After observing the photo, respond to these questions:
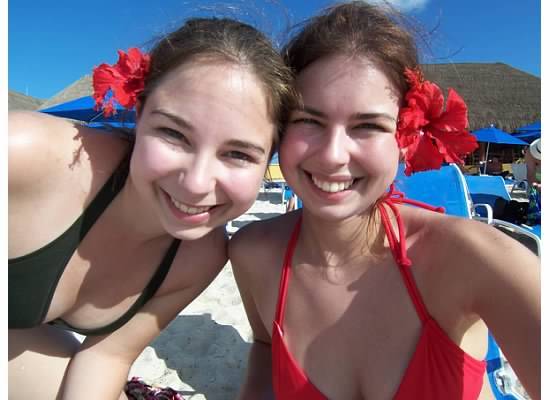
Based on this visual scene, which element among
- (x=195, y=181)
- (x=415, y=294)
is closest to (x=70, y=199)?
(x=195, y=181)

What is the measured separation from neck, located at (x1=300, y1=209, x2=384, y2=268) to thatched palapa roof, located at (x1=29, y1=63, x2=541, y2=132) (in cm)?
1740

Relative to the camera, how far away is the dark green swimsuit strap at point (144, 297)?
1476 mm

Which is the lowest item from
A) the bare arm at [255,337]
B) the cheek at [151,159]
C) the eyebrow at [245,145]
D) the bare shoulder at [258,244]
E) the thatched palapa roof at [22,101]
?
the bare arm at [255,337]

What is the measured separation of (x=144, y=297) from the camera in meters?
1.50

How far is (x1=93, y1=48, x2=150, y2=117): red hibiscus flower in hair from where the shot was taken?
129cm

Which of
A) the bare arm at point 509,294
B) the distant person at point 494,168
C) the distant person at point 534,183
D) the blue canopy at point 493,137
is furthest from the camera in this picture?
the distant person at point 494,168

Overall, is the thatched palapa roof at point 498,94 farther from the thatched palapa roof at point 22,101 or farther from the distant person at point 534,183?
the thatched palapa roof at point 22,101

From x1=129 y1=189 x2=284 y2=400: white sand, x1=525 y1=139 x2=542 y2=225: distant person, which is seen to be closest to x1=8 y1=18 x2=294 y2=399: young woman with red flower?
x1=129 y1=189 x2=284 y2=400: white sand

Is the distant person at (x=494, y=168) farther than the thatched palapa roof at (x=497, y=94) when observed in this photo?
No

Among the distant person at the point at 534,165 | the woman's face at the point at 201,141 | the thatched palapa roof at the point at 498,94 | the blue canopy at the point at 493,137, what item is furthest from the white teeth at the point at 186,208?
the thatched palapa roof at the point at 498,94

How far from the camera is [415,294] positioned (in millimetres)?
1202

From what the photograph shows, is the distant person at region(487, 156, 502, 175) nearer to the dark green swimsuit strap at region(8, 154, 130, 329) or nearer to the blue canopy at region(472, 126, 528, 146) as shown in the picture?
the blue canopy at region(472, 126, 528, 146)

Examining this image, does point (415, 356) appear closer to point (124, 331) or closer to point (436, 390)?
point (436, 390)
